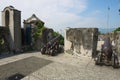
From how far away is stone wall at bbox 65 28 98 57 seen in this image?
1092cm

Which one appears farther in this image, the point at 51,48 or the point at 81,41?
the point at 51,48

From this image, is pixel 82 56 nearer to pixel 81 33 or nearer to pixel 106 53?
pixel 81 33

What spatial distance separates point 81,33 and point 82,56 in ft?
5.54

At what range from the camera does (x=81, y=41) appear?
37.2 feet

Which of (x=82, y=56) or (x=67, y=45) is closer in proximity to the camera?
(x=82, y=56)

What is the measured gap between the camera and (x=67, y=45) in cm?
1235


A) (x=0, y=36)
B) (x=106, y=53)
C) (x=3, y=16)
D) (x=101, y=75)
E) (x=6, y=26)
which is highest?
(x=3, y=16)

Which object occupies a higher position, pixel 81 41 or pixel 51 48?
pixel 81 41

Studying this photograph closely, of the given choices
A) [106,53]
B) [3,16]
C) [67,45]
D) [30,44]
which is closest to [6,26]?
[3,16]

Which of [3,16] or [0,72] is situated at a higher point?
[3,16]

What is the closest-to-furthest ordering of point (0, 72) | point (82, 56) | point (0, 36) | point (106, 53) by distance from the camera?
point (0, 72) → point (106, 53) → point (82, 56) → point (0, 36)

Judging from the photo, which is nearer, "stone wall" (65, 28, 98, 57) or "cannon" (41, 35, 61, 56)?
"stone wall" (65, 28, 98, 57)

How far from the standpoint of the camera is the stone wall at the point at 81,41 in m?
10.9

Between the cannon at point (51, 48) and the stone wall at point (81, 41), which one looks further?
the cannon at point (51, 48)
